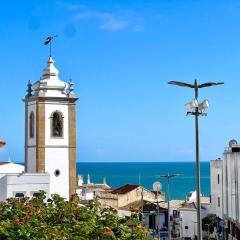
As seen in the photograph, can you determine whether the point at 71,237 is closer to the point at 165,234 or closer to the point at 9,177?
the point at 9,177

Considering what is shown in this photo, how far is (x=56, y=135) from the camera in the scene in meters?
38.6

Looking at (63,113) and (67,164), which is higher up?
(63,113)

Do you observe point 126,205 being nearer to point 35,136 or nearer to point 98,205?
point 35,136

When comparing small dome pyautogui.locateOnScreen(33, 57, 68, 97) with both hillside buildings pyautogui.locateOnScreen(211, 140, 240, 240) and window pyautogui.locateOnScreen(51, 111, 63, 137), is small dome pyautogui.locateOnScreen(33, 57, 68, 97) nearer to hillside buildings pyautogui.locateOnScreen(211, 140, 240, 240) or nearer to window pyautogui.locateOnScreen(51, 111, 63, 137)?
window pyautogui.locateOnScreen(51, 111, 63, 137)

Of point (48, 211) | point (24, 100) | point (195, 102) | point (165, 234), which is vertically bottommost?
point (165, 234)

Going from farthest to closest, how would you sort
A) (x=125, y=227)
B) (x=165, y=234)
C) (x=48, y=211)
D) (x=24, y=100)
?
(x=165, y=234)
(x=24, y=100)
(x=48, y=211)
(x=125, y=227)

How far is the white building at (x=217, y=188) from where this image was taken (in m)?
53.9

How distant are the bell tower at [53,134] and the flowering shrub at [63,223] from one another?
14552mm

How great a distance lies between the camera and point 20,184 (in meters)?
36.6

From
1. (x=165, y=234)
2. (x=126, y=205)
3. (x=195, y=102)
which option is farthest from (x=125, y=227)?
(x=126, y=205)

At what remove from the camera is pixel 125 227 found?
1886cm

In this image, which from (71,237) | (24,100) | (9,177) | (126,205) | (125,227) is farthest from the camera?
(126,205)

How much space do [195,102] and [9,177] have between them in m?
21.2

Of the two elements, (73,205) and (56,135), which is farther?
(56,135)
